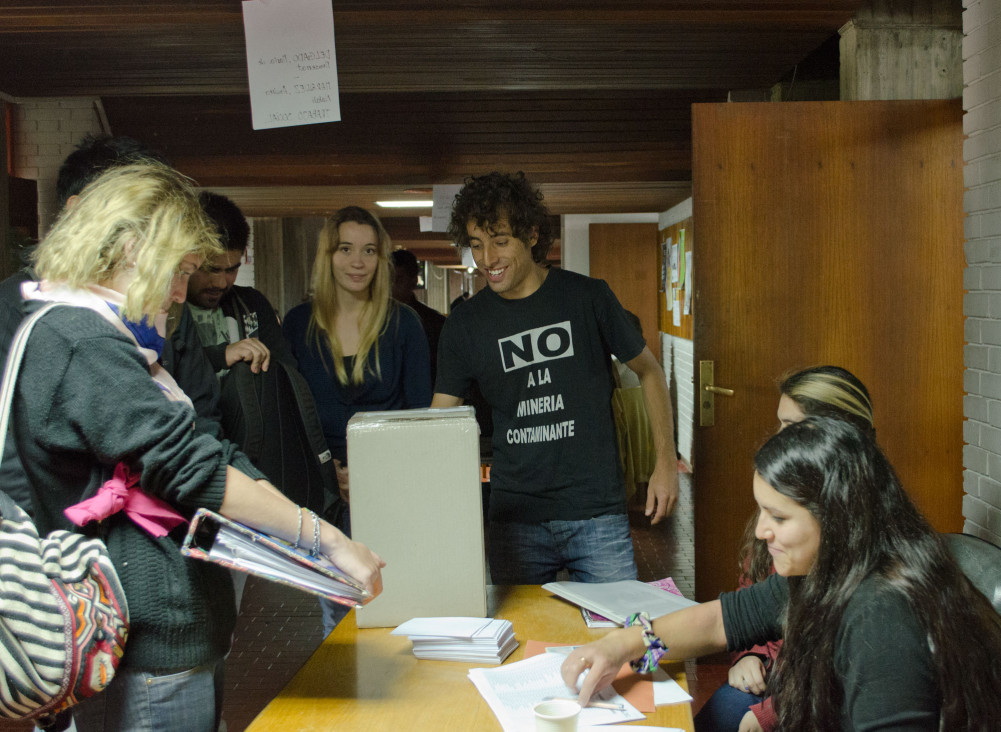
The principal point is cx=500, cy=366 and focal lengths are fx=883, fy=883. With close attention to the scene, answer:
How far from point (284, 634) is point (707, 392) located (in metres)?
2.24

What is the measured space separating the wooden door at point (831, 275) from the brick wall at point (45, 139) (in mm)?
3178

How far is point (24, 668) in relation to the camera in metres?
1.17

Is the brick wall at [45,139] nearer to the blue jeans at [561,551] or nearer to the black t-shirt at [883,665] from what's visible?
the blue jeans at [561,551]

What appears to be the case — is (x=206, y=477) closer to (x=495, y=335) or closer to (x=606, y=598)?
(x=606, y=598)

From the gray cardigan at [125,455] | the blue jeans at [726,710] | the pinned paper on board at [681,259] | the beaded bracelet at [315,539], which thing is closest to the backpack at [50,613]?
the gray cardigan at [125,455]

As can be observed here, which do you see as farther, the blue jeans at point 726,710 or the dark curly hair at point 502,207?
the dark curly hair at point 502,207

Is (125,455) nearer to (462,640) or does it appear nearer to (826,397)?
(462,640)

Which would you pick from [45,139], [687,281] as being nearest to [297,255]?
[687,281]

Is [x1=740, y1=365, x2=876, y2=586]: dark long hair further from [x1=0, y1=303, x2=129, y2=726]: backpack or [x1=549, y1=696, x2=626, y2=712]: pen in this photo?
[x1=0, y1=303, x2=129, y2=726]: backpack

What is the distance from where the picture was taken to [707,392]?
318 centimetres

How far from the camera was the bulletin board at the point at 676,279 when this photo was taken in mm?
7773

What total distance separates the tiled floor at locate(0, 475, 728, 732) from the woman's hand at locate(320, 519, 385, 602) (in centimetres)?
189

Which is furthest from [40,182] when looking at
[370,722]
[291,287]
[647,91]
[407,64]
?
[291,287]

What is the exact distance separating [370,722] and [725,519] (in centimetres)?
208
